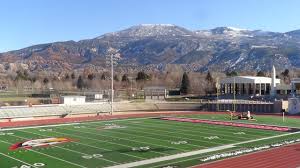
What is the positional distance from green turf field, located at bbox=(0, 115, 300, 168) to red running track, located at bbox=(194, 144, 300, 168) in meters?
1.60

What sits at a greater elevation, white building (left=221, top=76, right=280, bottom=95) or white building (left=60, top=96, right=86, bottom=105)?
white building (left=221, top=76, right=280, bottom=95)

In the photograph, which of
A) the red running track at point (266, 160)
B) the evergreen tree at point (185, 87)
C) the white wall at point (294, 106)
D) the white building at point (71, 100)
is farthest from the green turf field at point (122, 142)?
the evergreen tree at point (185, 87)

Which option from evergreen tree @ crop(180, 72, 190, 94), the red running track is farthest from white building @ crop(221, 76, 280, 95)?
the red running track

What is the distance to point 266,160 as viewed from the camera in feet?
74.1

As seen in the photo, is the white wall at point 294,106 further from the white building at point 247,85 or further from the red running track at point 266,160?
the white building at point 247,85

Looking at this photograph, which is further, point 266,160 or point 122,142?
point 122,142

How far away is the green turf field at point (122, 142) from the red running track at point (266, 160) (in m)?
1.60

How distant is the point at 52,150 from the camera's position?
83.9ft

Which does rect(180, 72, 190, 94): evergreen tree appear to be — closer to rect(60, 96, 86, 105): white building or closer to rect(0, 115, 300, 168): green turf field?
rect(60, 96, 86, 105): white building

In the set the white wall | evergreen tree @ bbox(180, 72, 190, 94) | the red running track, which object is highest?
evergreen tree @ bbox(180, 72, 190, 94)

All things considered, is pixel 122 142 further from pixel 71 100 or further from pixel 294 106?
pixel 294 106

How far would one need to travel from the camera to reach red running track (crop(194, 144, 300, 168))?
21.2m

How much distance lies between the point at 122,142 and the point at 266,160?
9.98 meters

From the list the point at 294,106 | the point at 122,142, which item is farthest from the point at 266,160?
the point at 294,106
